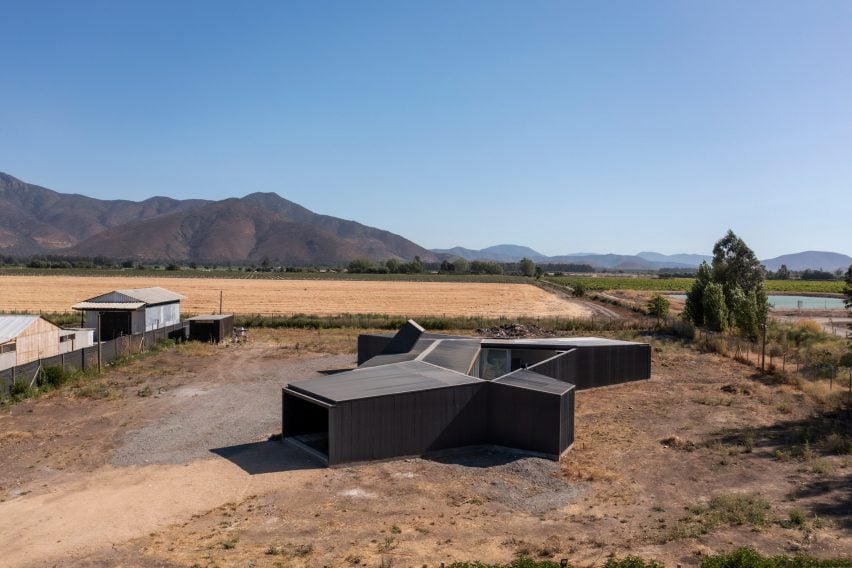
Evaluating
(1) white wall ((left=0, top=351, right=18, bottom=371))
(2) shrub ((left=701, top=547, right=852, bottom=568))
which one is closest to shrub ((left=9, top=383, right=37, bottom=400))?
(1) white wall ((left=0, top=351, right=18, bottom=371))

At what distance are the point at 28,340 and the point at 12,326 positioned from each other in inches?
36.5

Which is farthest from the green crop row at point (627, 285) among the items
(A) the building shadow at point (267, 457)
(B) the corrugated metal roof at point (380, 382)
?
(A) the building shadow at point (267, 457)

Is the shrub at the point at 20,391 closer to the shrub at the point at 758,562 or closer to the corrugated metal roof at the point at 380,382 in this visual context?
the corrugated metal roof at the point at 380,382

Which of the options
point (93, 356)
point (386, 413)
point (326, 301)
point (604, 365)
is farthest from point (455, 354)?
point (326, 301)

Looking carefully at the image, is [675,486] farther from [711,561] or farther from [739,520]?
[711,561]

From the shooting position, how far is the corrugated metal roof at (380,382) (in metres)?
18.5

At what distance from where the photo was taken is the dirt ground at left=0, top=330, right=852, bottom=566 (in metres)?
12.3

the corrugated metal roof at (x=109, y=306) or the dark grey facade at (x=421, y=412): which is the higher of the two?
the corrugated metal roof at (x=109, y=306)

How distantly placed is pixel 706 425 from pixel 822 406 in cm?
636

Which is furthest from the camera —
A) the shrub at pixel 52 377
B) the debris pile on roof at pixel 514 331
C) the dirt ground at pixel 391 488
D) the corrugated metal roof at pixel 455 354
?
the debris pile on roof at pixel 514 331

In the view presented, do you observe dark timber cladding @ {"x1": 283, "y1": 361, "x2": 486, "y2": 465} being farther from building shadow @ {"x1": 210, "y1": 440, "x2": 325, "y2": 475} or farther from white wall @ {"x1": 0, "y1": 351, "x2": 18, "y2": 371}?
white wall @ {"x1": 0, "y1": 351, "x2": 18, "y2": 371}

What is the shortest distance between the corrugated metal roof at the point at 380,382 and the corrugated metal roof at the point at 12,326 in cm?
1594

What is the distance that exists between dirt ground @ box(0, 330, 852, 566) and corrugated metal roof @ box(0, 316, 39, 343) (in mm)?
4146

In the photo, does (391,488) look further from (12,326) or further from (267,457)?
(12,326)
